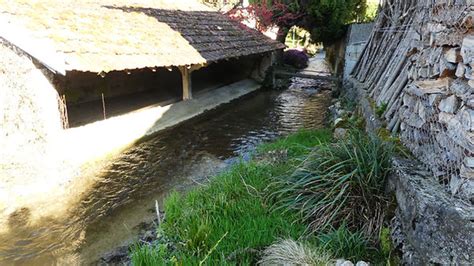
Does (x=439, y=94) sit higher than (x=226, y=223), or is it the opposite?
(x=439, y=94)

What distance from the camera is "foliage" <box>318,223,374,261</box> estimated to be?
3459 mm

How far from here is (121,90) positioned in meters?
11.8

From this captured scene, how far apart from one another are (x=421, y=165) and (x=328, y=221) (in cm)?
106

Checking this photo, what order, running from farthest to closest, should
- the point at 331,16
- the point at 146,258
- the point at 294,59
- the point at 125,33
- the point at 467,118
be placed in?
1. the point at 294,59
2. the point at 331,16
3. the point at 125,33
4. the point at 146,258
5. the point at 467,118

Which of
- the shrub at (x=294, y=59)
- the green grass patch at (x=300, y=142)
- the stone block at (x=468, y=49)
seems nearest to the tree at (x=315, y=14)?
the shrub at (x=294, y=59)

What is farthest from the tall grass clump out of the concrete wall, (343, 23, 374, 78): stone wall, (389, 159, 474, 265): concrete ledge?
(343, 23, 374, 78): stone wall

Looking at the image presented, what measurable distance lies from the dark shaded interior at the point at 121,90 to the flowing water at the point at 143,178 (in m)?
1.74

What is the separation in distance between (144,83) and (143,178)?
706 centimetres

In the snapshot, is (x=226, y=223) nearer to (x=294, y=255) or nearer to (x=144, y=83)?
(x=294, y=255)

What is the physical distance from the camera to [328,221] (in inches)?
148

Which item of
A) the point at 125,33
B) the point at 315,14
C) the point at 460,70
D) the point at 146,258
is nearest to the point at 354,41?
the point at 315,14

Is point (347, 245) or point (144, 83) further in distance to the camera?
point (144, 83)

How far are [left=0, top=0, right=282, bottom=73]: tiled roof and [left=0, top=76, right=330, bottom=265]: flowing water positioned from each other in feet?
5.81

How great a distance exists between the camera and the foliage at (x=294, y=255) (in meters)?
3.12
